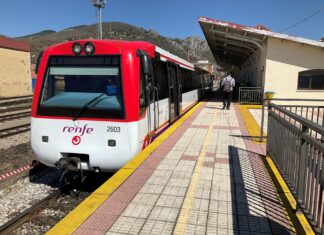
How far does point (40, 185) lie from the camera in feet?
20.8

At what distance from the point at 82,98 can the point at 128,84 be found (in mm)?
938

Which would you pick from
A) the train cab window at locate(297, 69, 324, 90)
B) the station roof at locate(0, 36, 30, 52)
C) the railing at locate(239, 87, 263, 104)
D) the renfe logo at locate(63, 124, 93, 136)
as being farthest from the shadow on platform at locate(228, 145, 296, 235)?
the station roof at locate(0, 36, 30, 52)

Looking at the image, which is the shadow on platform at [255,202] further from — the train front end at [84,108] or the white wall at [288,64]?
the white wall at [288,64]

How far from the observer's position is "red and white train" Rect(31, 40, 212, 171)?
5359mm

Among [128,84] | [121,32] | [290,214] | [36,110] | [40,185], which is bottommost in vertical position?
[40,185]

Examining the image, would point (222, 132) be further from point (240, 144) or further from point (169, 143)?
point (169, 143)

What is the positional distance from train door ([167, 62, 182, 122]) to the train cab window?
9.27m

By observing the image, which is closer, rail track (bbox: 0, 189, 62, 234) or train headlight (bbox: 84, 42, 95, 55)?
rail track (bbox: 0, 189, 62, 234)

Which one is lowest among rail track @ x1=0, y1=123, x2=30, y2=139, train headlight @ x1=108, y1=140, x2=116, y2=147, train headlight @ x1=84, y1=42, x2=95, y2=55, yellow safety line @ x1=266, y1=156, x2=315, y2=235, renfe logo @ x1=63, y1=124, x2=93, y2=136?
rail track @ x1=0, y1=123, x2=30, y2=139

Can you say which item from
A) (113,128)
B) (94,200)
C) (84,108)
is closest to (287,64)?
(113,128)

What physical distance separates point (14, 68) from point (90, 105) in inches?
998

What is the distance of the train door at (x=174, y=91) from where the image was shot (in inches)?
Answer: 368

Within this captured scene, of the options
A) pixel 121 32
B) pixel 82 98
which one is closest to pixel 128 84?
pixel 82 98

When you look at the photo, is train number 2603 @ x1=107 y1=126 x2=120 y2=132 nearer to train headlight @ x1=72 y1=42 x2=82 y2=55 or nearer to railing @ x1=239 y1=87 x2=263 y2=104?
train headlight @ x1=72 y1=42 x2=82 y2=55
